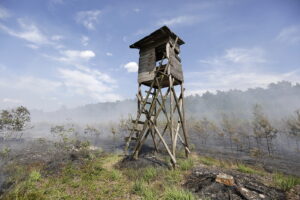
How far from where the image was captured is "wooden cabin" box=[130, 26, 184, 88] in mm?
9211

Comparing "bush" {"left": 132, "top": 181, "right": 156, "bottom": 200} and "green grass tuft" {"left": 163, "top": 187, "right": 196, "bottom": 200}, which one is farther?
"bush" {"left": 132, "top": 181, "right": 156, "bottom": 200}

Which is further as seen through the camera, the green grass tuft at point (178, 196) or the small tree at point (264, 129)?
the small tree at point (264, 129)

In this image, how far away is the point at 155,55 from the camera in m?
9.97

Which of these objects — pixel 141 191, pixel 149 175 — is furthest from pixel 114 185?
pixel 149 175

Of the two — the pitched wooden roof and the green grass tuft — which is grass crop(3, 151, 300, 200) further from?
the pitched wooden roof

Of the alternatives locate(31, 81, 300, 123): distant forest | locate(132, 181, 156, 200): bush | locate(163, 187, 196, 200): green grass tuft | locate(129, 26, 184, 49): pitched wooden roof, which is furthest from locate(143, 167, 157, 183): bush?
locate(31, 81, 300, 123): distant forest

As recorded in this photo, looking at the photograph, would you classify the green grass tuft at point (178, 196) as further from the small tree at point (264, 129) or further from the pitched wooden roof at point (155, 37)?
the small tree at point (264, 129)

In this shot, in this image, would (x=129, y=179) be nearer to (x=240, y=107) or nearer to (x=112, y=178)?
(x=112, y=178)

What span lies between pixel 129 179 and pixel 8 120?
41.5 meters

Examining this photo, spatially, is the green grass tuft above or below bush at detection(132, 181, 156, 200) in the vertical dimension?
above

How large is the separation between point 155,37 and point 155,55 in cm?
130

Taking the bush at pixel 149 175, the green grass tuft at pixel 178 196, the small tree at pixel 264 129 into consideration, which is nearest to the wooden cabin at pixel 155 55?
the bush at pixel 149 175

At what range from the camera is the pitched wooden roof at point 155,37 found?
9.10 meters

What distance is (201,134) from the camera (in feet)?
151
